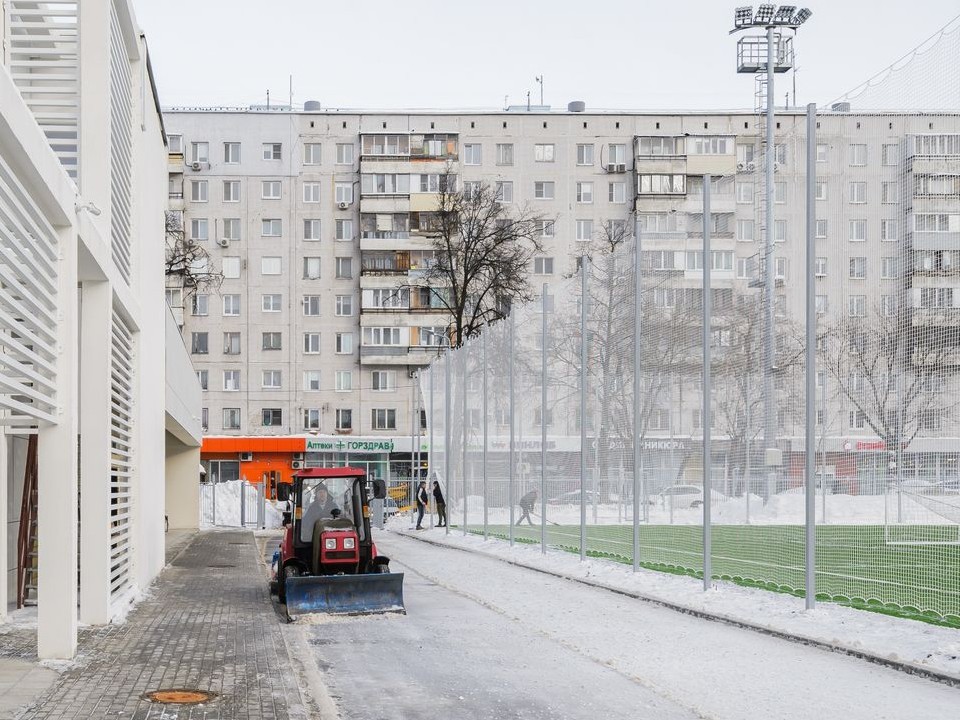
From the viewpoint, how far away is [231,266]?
7219 centimetres

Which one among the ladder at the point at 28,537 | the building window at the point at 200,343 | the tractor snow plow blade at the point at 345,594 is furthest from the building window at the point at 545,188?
the tractor snow plow blade at the point at 345,594

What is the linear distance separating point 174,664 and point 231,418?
60.9m

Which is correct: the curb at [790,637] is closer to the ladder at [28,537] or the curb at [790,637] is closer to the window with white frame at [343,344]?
the ladder at [28,537]

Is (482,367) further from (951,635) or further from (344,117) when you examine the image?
(344,117)

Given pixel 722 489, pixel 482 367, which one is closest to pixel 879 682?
pixel 722 489

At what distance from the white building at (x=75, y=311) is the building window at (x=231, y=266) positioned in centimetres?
5182

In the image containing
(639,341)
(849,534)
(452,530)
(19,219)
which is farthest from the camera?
(452,530)

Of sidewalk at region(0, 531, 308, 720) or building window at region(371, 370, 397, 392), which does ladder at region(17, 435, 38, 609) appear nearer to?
sidewalk at region(0, 531, 308, 720)

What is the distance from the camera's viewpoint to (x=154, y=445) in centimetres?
2159

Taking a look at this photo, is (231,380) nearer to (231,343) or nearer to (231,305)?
(231,343)

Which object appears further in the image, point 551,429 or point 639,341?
point 551,429

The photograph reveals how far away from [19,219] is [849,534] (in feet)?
33.2

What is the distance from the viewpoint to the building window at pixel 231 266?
72.1 m

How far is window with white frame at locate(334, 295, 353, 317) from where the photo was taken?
7275 cm
